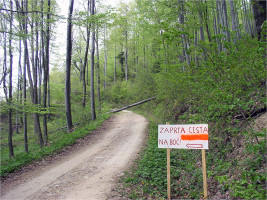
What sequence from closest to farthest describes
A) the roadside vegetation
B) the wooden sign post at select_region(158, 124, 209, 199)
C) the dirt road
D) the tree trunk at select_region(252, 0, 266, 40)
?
the roadside vegetation
the wooden sign post at select_region(158, 124, 209, 199)
the tree trunk at select_region(252, 0, 266, 40)
the dirt road

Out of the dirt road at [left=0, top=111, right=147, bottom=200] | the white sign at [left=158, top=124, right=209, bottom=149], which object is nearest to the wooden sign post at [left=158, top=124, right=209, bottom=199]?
the white sign at [left=158, top=124, right=209, bottom=149]

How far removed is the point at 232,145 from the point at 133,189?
9.36 ft

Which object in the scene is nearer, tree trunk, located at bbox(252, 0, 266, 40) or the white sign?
the white sign

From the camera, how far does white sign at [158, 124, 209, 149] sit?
3.97 meters

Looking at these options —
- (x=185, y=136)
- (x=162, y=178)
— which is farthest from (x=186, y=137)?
(x=162, y=178)

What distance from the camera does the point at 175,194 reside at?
4.39 metres

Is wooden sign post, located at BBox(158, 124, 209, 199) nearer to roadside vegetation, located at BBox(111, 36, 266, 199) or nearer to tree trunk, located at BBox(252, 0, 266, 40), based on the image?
roadside vegetation, located at BBox(111, 36, 266, 199)

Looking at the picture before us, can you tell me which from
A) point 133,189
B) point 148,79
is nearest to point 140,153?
point 133,189

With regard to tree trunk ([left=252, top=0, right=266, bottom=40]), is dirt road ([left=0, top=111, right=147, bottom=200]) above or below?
below

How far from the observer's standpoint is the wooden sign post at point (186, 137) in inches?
155

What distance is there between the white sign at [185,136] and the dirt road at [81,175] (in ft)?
6.25

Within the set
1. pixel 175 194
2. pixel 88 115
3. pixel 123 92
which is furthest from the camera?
pixel 123 92

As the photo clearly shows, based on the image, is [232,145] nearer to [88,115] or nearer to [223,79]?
[223,79]

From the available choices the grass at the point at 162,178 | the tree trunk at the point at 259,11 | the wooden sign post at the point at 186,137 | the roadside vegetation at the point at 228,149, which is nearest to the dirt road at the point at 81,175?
the grass at the point at 162,178
